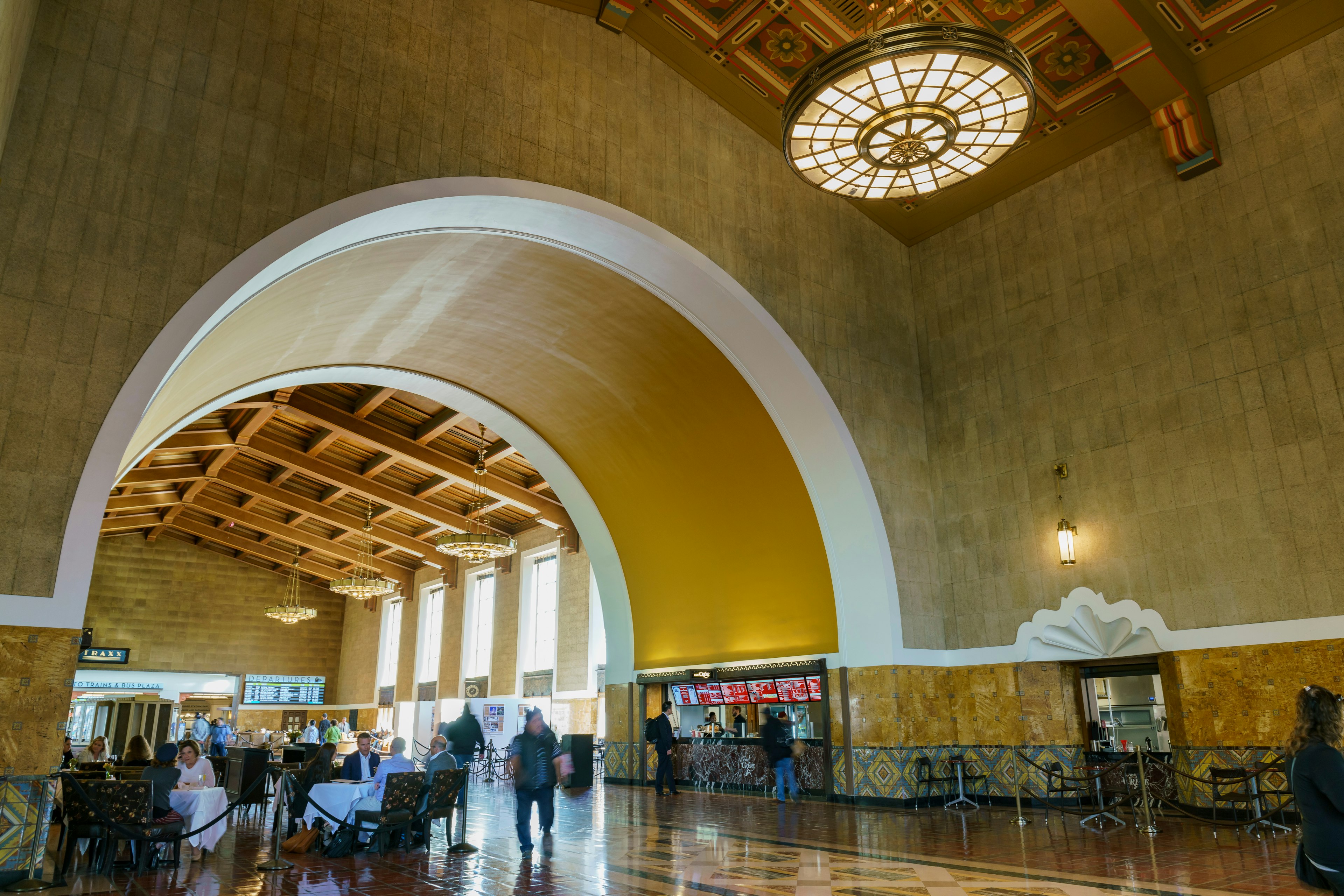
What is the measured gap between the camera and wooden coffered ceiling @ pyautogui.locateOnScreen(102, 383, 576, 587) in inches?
691

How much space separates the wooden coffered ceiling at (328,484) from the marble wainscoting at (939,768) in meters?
8.72

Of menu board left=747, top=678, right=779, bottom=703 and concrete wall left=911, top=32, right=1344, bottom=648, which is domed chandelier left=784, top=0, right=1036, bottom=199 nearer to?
concrete wall left=911, top=32, right=1344, bottom=648

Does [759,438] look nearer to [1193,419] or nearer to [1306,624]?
[1193,419]

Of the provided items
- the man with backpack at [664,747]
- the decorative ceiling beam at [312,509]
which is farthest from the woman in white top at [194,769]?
the decorative ceiling beam at [312,509]

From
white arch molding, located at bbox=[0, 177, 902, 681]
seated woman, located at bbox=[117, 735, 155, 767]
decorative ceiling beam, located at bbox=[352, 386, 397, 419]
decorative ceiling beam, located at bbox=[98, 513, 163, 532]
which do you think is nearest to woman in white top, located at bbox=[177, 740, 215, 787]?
seated woman, located at bbox=[117, 735, 155, 767]

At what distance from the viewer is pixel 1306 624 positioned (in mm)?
7941

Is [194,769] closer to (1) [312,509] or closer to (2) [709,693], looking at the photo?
(2) [709,693]

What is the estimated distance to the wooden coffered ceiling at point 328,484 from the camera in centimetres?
1755

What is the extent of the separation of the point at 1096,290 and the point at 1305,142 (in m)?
2.35

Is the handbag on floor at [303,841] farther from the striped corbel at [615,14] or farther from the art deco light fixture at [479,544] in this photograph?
the art deco light fixture at [479,544]

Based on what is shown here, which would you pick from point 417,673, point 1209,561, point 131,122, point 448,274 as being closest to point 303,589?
point 417,673

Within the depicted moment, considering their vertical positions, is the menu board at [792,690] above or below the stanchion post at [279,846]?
above

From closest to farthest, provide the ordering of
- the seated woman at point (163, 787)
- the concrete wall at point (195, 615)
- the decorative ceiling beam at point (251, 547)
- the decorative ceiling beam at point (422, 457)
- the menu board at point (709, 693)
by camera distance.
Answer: the seated woman at point (163, 787) → the menu board at point (709, 693) → the decorative ceiling beam at point (422, 457) → the concrete wall at point (195, 615) → the decorative ceiling beam at point (251, 547)

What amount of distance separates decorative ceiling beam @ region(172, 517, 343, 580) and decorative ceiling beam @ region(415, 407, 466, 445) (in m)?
13.2
